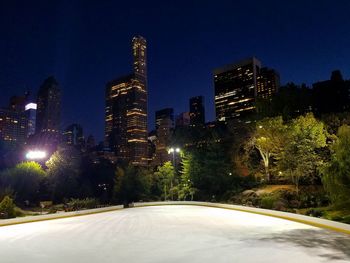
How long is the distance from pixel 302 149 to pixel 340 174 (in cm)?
788

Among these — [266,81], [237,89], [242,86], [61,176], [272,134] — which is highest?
[266,81]

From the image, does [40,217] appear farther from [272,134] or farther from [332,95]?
[332,95]

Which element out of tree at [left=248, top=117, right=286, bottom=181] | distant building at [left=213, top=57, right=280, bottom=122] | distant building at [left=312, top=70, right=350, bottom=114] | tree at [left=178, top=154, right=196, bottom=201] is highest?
distant building at [left=213, top=57, right=280, bottom=122]

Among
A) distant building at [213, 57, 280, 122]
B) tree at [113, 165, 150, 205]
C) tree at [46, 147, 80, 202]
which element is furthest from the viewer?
distant building at [213, 57, 280, 122]

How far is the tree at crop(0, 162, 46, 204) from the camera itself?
4716 centimetres

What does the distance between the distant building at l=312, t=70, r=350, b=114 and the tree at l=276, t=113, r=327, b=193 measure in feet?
75.1

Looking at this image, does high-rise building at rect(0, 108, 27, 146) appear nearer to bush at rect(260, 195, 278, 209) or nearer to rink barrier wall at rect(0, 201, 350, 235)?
rink barrier wall at rect(0, 201, 350, 235)

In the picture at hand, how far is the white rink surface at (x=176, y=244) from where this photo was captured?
910 centimetres

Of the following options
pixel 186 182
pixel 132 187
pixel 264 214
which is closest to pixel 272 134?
pixel 264 214

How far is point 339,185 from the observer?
19.6 metres

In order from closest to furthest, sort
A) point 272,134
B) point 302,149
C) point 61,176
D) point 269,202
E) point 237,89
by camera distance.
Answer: point 269,202, point 302,149, point 272,134, point 61,176, point 237,89

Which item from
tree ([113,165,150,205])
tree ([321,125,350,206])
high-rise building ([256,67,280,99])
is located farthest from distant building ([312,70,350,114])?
high-rise building ([256,67,280,99])

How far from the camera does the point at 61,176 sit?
54.2 metres

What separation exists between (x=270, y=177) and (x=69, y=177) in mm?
31955
